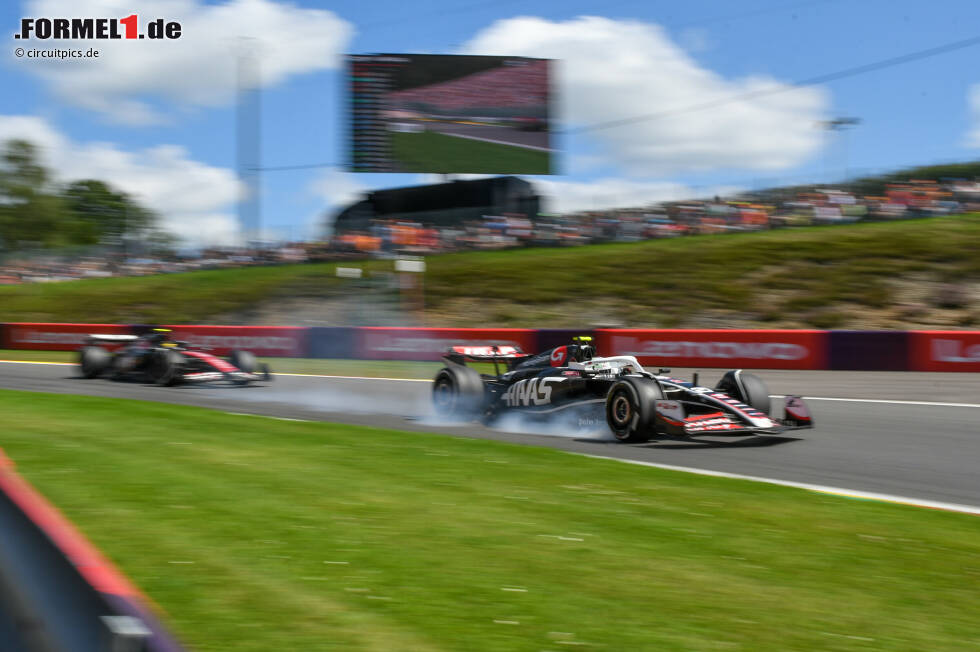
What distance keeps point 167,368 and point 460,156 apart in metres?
24.3

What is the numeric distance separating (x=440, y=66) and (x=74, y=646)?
38.5m

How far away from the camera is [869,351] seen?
1717 cm

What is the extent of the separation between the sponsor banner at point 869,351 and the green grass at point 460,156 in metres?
22.4

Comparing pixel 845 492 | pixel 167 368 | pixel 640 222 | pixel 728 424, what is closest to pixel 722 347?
pixel 728 424

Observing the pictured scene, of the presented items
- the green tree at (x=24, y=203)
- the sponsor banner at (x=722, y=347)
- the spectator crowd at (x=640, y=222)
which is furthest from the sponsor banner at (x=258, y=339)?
the green tree at (x=24, y=203)

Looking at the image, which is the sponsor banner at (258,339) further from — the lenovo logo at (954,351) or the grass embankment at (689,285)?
the lenovo logo at (954,351)

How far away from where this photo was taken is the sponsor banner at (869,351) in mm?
16938

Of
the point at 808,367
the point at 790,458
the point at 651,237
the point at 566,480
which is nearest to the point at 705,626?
the point at 566,480

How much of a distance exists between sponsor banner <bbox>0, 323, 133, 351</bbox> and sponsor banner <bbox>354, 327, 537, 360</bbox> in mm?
8348

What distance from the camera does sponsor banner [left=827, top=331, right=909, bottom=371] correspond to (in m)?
16.9

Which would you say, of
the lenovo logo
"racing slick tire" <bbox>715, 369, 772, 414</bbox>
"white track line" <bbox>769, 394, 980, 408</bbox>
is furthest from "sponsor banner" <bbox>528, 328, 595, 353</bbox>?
"racing slick tire" <bbox>715, 369, 772, 414</bbox>

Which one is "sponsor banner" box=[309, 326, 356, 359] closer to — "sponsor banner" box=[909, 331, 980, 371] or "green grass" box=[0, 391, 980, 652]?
"sponsor banner" box=[909, 331, 980, 371]

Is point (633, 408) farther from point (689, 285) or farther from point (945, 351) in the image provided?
point (689, 285)

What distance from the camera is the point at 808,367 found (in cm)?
1766
